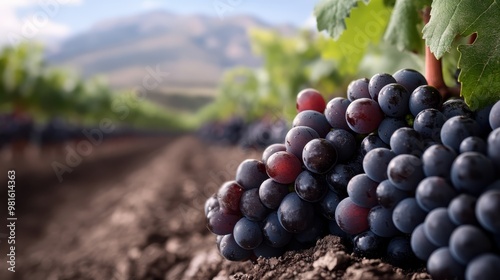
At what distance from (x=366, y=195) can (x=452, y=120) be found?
0.92ft

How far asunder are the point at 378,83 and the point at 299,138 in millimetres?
281

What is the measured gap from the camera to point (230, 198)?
138cm

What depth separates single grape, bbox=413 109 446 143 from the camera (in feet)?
3.85

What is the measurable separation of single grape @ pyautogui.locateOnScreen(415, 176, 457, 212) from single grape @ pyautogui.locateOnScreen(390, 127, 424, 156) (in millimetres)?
128

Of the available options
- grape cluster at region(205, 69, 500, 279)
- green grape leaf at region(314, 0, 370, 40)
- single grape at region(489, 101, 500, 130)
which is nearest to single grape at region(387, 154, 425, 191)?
grape cluster at region(205, 69, 500, 279)

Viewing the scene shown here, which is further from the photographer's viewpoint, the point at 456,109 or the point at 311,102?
the point at 311,102

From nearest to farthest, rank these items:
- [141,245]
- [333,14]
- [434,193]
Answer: [434,193]
[333,14]
[141,245]

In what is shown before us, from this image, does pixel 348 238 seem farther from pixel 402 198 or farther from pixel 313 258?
pixel 402 198

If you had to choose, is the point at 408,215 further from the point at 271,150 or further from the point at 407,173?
the point at 271,150

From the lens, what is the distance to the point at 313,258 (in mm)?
1254

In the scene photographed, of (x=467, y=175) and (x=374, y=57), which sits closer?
(x=467, y=175)

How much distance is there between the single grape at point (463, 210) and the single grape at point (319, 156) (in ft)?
1.26

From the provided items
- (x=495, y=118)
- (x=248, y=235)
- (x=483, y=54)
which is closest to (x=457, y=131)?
(x=495, y=118)

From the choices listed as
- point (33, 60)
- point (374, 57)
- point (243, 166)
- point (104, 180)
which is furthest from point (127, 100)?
point (243, 166)
